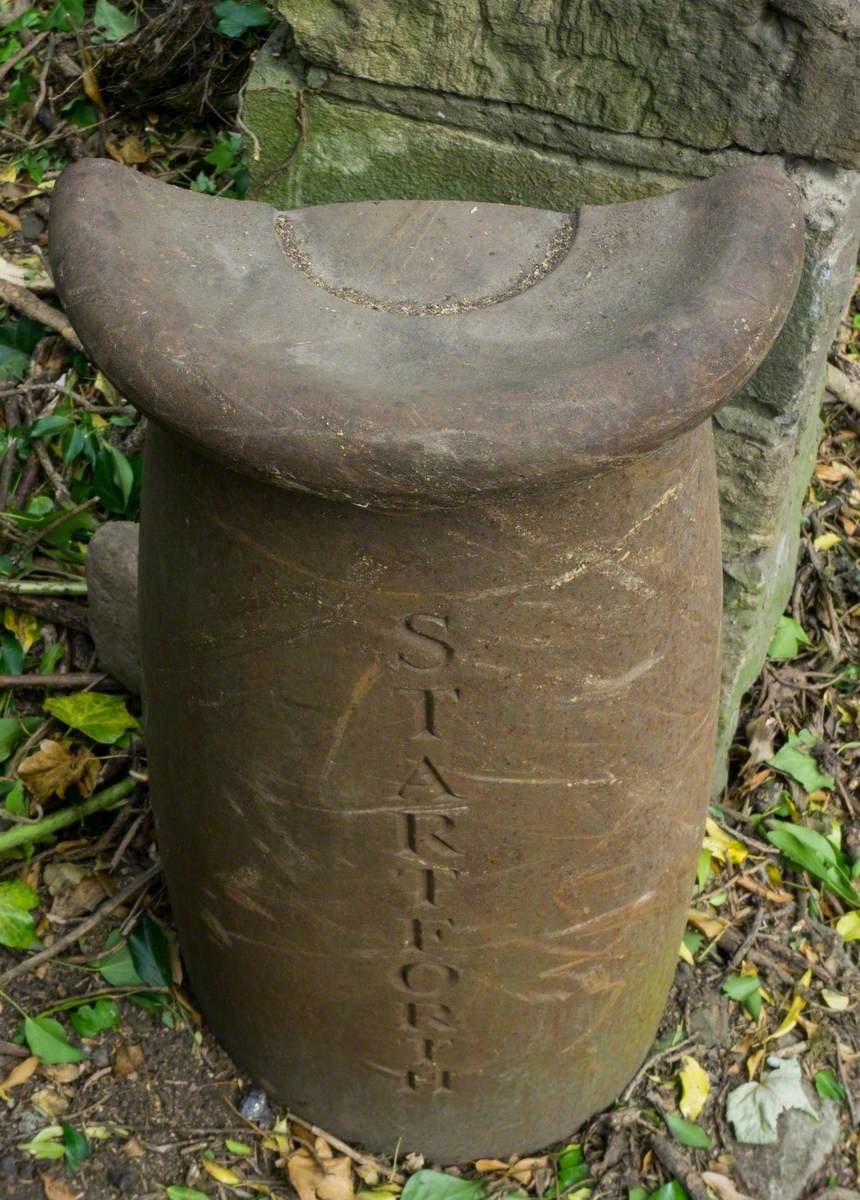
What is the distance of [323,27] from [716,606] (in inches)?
35.1

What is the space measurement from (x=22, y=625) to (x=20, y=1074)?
2.69 feet

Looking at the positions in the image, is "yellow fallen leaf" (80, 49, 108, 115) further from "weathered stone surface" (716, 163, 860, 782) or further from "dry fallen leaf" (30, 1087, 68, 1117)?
"dry fallen leaf" (30, 1087, 68, 1117)

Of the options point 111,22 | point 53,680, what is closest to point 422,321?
point 53,680

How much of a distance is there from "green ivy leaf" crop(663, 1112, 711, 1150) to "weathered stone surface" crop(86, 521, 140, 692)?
103cm

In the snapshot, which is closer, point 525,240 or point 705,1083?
point 525,240

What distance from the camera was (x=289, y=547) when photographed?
49.2 inches

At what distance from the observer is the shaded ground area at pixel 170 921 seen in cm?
184

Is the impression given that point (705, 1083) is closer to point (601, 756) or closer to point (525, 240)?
point (601, 756)

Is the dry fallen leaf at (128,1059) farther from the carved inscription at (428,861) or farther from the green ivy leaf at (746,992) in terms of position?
the green ivy leaf at (746,992)

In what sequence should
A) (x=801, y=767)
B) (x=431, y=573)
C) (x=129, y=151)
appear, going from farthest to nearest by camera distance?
(x=129, y=151), (x=801, y=767), (x=431, y=573)

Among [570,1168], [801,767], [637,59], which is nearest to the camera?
[637,59]

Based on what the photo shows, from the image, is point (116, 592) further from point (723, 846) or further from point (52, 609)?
point (723, 846)

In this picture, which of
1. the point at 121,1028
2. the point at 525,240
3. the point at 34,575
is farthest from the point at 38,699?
the point at 525,240

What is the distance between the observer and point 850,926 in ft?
7.22
